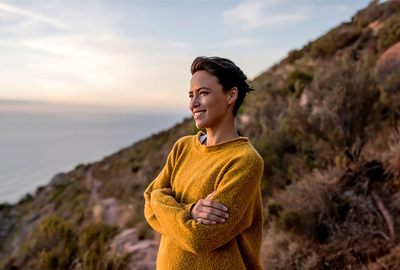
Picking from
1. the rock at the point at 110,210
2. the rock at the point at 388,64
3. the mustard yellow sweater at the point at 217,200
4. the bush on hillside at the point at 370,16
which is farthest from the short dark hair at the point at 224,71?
the bush on hillside at the point at 370,16

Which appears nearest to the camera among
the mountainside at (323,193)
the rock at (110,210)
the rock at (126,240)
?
the mountainside at (323,193)

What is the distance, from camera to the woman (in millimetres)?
1273

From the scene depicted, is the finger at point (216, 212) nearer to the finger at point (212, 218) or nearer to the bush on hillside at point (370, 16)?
the finger at point (212, 218)

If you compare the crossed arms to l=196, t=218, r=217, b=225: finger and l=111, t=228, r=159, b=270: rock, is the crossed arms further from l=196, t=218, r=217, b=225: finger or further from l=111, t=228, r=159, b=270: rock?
l=111, t=228, r=159, b=270: rock

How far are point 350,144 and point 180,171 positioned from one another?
413 cm

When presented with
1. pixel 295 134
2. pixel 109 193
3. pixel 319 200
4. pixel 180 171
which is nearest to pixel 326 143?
pixel 295 134

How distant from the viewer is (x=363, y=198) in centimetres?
369

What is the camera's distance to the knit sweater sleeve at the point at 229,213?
1.26 meters

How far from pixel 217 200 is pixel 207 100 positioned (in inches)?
Result: 20.0

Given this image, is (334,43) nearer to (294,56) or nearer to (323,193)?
(294,56)

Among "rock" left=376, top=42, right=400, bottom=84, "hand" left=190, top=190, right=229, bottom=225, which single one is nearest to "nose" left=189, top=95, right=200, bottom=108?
"hand" left=190, top=190, right=229, bottom=225

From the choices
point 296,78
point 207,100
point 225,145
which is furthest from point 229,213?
point 296,78

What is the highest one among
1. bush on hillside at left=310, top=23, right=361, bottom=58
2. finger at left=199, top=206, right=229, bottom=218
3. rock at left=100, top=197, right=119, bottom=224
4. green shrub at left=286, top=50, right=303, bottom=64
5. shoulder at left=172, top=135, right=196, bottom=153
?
green shrub at left=286, top=50, right=303, bottom=64

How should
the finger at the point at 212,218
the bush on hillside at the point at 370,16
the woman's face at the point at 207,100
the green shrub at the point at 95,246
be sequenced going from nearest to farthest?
the finger at the point at 212,218 < the woman's face at the point at 207,100 < the green shrub at the point at 95,246 < the bush on hillside at the point at 370,16
